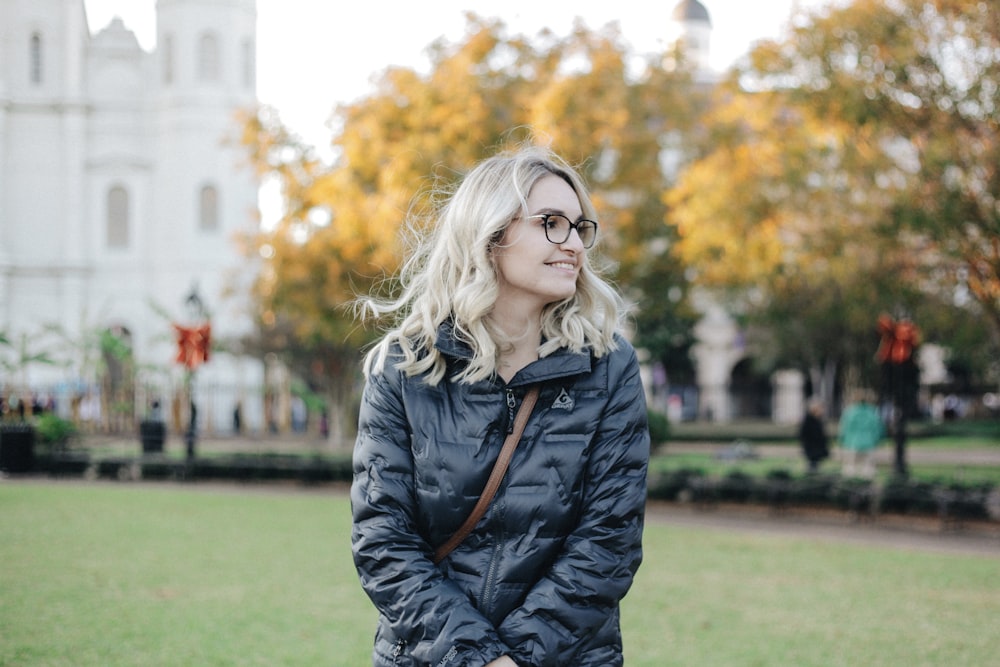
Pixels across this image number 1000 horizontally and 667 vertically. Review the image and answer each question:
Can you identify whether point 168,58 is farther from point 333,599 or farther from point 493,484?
point 493,484

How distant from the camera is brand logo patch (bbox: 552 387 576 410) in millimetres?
3098

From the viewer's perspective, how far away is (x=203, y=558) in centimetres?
1152

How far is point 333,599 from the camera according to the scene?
369 inches

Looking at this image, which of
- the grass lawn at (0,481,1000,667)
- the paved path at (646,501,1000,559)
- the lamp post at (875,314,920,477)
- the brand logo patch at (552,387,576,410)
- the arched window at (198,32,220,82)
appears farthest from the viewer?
the arched window at (198,32,220,82)

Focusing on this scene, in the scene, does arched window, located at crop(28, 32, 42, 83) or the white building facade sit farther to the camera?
the white building facade

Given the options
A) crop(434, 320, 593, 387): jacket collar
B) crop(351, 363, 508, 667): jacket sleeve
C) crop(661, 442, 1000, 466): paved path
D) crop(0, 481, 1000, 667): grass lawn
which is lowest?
crop(661, 442, 1000, 466): paved path

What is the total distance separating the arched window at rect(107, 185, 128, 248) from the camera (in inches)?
1977

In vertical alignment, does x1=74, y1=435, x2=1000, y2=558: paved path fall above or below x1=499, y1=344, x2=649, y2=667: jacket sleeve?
below

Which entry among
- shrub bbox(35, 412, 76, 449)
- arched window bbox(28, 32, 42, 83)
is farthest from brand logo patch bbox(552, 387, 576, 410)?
arched window bbox(28, 32, 42, 83)

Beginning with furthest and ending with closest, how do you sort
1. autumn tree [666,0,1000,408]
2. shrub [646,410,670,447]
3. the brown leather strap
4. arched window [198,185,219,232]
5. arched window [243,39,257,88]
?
arched window [198,185,219,232]
arched window [243,39,257,88]
shrub [646,410,670,447]
autumn tree [666,0,1000,408]
the brown leather strap

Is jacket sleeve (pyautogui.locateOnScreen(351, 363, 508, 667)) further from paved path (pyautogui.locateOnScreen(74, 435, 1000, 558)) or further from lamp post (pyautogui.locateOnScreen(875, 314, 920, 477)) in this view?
lamp post (pyautogui.locateOnScreen(875, 314, 920, 477))

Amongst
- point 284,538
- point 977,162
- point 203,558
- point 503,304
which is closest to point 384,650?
point 503,304

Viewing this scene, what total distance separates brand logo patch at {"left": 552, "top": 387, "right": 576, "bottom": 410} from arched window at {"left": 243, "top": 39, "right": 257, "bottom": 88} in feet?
161

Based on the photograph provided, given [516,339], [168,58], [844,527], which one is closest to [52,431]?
[844,527]
